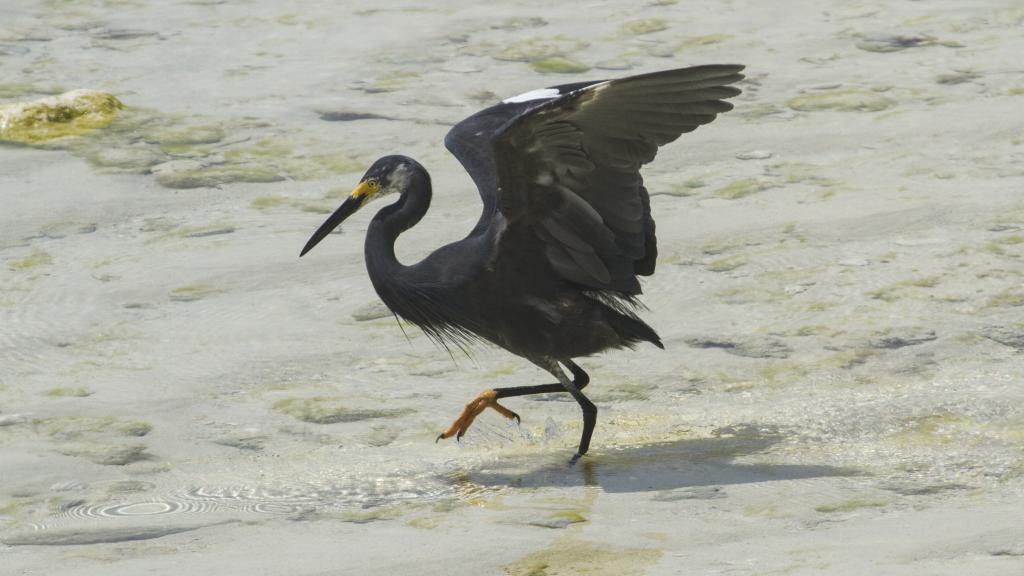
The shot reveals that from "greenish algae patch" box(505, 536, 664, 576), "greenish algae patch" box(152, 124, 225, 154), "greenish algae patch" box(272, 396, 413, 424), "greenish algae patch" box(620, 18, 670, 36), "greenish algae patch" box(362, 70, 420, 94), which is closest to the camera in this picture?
"greenish algae patch" box(505, 536, 664, 576)

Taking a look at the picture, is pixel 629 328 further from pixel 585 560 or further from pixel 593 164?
pixel 585 560

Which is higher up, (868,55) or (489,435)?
(868,55)

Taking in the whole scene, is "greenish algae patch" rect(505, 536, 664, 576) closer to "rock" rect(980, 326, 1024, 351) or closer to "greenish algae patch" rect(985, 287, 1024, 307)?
"rock" rect(980, 326, 1024, 351)

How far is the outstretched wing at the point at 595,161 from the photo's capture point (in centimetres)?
492

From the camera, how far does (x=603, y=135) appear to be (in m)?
5.08

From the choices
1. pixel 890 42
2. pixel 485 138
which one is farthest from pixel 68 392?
pixel 890 42

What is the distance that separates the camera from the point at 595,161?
5133 mm

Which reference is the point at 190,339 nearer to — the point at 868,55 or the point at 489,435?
the point at 489,435

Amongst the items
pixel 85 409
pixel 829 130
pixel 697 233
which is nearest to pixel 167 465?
pixel 85 409

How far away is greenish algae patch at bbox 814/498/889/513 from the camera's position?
4605 millimetres

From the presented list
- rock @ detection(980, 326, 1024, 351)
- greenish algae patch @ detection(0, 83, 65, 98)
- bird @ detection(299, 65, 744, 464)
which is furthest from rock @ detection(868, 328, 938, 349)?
greenish algae patch @ detection(0, 83, 65, 98)

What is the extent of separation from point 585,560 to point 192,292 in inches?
109

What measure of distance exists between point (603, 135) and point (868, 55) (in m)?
4.08

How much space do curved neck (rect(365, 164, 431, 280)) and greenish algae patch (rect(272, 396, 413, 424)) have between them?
42 centimetres
